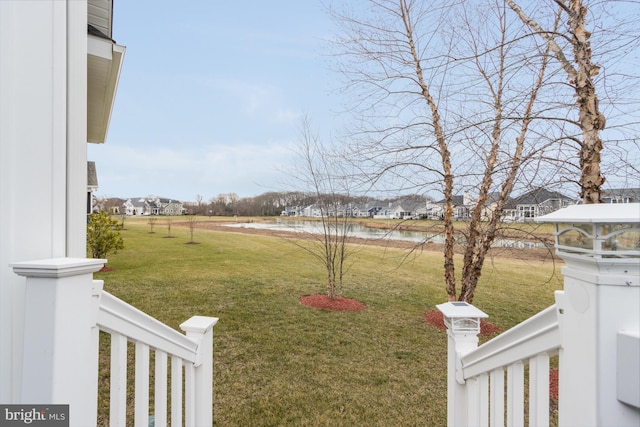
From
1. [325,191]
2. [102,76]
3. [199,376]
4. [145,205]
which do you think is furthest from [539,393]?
[145,205]

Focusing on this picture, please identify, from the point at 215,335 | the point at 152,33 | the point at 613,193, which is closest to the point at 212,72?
the point at 152,33

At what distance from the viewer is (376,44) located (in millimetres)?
4758

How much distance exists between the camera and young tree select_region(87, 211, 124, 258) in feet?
31.5

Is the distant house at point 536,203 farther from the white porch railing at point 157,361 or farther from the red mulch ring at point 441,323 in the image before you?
the white porch railing at point 157,361

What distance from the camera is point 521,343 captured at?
110 cm

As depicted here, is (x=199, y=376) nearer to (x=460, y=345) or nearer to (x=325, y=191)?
(x=460, y=345)

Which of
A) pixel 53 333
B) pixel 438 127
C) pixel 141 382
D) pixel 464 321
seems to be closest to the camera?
pixel 53 333

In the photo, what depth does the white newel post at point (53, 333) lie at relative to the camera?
0.89 m

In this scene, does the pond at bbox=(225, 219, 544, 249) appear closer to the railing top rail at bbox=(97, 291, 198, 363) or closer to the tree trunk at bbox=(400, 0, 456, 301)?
the tree trunk at bbox=(400, 0, 456, 301)

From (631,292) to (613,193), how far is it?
2.62 metres

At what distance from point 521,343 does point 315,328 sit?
4.90 meters

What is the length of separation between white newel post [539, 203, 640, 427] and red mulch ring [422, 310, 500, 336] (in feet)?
17.6

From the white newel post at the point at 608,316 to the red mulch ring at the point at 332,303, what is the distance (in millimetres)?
6265

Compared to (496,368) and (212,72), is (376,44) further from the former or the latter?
(212,72)
